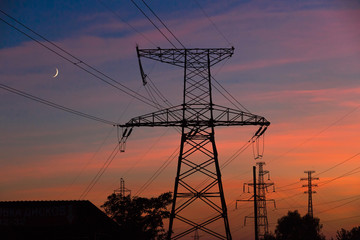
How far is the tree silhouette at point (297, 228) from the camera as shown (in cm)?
17241

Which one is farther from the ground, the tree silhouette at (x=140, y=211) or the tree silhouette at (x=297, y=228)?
the tree silhouette at (x=297, y=228)

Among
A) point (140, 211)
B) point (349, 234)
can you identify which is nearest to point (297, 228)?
point (349, 234)

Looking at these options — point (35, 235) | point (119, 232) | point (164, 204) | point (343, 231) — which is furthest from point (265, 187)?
point (343, 231)

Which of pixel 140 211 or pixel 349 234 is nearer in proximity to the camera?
pixel 140 211

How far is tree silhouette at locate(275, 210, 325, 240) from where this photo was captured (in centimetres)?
17241

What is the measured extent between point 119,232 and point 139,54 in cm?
1348

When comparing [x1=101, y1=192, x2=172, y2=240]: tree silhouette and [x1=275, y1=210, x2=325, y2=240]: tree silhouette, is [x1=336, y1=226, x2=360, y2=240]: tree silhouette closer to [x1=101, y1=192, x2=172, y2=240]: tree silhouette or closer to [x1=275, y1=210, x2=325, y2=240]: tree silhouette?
[x1=275, y1=210, x2=325, y2=240]: tree silhouette

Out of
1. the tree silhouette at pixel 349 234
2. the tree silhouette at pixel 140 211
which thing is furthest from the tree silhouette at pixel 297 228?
the tree silhouette at pixel 140 211

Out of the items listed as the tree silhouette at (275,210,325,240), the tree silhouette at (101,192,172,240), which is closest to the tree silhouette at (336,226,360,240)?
the tree silhouette at (275,210,325,240)

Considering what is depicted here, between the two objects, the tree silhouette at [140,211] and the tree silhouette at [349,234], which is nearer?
the tree silhouette at [140,211]

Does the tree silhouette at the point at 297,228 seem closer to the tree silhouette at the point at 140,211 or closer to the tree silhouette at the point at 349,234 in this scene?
the tree silhouette at the point at 349,234

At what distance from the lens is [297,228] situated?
591ft

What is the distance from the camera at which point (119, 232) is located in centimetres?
4578

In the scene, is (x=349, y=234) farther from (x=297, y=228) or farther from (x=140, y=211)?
(x=140, y=211)
